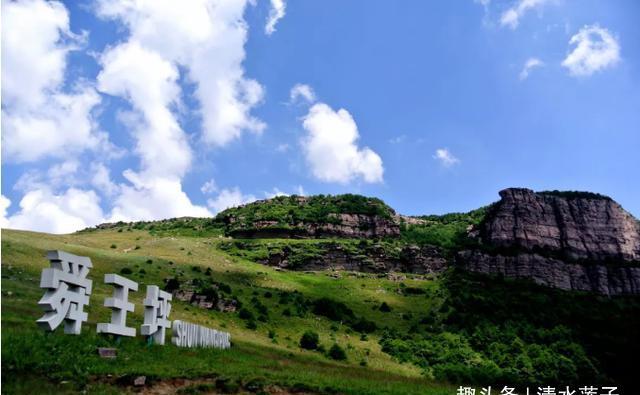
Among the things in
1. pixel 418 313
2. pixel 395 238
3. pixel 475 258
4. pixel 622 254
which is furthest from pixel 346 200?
pixel 418 313

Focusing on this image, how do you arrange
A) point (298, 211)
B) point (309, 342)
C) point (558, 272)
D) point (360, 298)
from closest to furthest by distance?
point (309, 342) < point (360, 298) < point (558, 272) < point (298, 211)

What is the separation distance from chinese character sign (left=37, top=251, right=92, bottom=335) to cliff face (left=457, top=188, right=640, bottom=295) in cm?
10215

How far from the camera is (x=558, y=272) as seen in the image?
114m

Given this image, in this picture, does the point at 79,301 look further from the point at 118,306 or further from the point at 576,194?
the point at 576,194

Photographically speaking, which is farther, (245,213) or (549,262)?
(245,213)

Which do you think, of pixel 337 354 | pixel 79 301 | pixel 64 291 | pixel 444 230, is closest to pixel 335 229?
pixel 444 230

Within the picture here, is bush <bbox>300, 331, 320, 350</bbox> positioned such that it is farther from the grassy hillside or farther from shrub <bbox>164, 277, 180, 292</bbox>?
shrub <bbox>164, 277, 180, 292</bbox>

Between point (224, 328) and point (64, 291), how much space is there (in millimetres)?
27822

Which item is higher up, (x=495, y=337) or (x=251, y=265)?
(x=251, y=265)

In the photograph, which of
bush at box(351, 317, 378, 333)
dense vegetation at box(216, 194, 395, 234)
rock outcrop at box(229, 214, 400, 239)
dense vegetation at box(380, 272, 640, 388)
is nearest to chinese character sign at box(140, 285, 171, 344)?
dense vegetation at box(380, 272, 640, 388)

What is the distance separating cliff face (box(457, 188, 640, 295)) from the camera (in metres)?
Result: 114

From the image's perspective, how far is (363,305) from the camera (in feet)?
269

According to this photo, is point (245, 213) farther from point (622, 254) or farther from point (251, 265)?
point (622, 254)

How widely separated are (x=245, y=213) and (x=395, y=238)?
4821 centimetres
